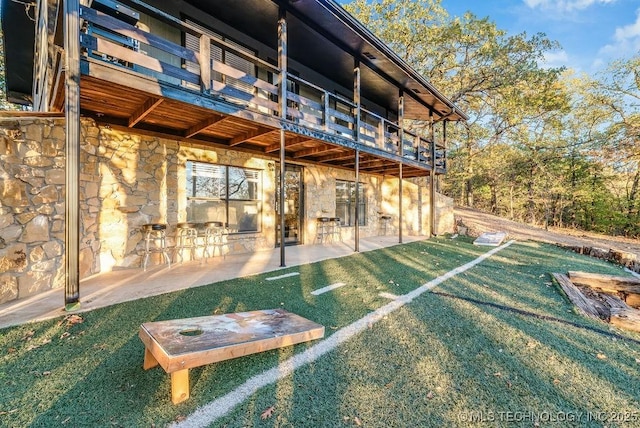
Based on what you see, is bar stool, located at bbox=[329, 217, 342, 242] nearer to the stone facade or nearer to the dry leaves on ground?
the stone facade

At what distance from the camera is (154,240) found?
583cm

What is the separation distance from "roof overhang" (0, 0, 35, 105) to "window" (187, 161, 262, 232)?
459cm

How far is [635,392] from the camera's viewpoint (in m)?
2.06

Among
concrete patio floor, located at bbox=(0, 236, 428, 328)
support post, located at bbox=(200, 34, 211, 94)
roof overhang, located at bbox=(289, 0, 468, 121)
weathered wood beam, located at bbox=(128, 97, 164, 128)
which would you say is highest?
roof overhang, located at bbox=(289, 0, 468, 121)

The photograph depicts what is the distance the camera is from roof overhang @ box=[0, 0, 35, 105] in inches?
247

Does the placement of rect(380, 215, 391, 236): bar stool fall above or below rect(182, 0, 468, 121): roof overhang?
below

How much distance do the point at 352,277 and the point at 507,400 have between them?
3.32m

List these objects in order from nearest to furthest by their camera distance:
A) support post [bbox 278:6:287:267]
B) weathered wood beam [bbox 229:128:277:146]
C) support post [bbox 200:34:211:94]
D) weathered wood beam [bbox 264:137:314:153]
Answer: support post [bbox 200:34:211:94] → support post [bbox 278:6:287:267] → weathered wood beam [bbox 229:128:277:146] → weathered wood beam [bbox 264:137:314:153]

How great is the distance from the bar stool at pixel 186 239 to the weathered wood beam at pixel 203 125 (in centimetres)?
187

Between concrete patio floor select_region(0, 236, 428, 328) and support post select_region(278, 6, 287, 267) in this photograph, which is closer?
concrete patio floor select_region(0, 236, 428, 328)

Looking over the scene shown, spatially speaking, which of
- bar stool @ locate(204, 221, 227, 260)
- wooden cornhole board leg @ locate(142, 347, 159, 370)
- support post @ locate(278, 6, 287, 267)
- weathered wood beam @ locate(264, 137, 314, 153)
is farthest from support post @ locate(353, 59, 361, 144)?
wooden cornhole board leg @ locate(142, 347, 159, 370)

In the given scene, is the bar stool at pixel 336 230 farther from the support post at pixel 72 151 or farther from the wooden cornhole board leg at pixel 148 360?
the wooden cornhole board leg at pixel 148 360

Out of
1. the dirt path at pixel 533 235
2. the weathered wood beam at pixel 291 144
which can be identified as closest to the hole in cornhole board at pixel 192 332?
the weathered wood beam at pixel 291 144

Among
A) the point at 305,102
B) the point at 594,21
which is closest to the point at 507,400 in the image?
the point at 305,102
